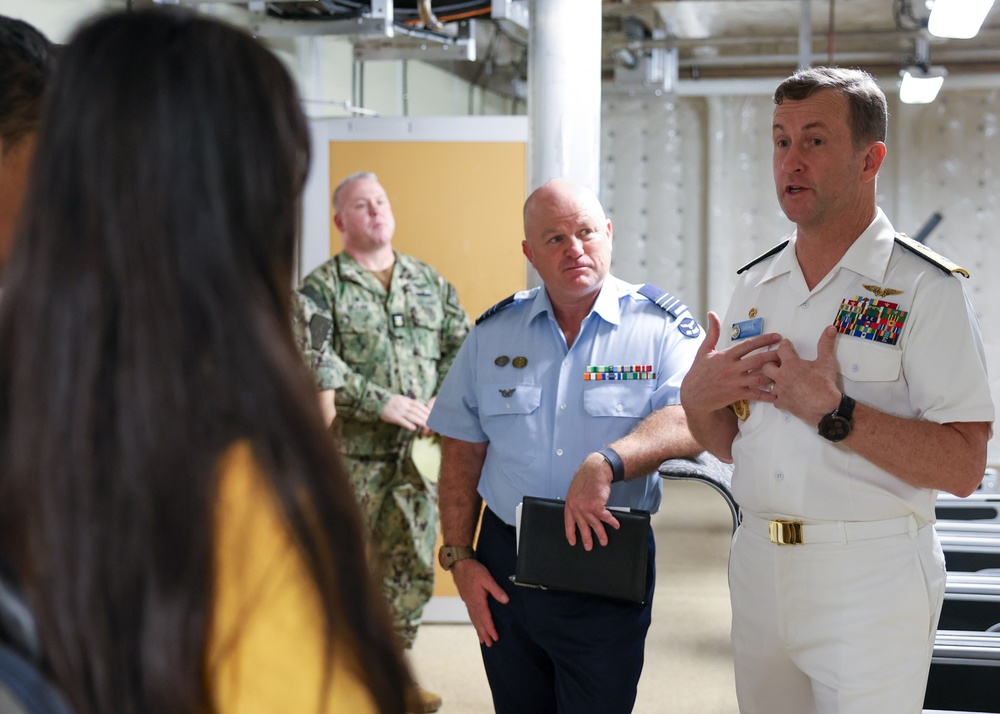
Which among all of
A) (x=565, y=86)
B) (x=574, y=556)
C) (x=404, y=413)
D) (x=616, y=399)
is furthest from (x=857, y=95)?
(x=404, y=413)

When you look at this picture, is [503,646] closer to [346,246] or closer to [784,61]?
[346,246]

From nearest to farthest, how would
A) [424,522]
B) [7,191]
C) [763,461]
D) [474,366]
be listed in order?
[7,191], [763,461], [474,366], [424,522]

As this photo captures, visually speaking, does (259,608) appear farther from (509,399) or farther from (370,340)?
(370,340)

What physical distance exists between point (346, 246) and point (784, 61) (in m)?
5.23

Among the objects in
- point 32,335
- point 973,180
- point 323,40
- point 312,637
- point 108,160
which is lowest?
point 312,637

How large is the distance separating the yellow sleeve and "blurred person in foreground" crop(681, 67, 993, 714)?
4.42ft

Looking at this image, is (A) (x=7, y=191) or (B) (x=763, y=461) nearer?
(A) (x=7, y=191)

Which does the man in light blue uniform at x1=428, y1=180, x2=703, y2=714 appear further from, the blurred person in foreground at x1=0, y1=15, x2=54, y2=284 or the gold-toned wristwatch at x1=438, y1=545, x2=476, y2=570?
the blurred person in foreground at x1=0, y1=15, x2=54, y2=284

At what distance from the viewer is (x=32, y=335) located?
2.19ft

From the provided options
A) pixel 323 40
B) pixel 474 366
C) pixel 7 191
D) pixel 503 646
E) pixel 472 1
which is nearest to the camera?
pixel 7 191

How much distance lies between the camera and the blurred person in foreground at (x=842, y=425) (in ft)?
5.83

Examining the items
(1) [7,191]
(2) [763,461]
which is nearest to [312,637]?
(1) [7,191]

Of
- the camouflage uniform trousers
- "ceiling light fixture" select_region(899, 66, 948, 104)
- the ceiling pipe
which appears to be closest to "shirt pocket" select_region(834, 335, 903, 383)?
the camouflage uniform trousers

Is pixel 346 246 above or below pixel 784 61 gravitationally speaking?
below
